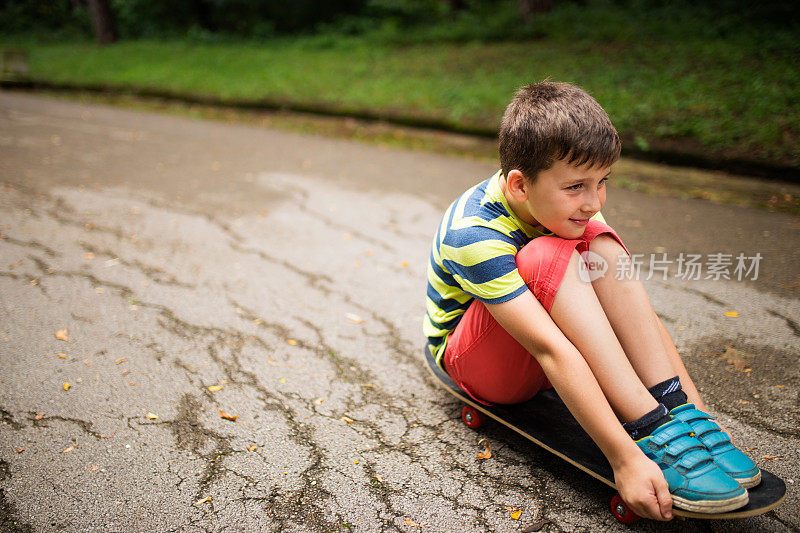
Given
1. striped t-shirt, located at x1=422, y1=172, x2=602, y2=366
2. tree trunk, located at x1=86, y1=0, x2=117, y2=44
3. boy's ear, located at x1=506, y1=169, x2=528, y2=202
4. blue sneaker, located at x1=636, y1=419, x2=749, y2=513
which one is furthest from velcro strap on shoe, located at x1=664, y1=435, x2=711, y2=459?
tree trunk, located at x1=86, y1=0, x2=117, y2=44

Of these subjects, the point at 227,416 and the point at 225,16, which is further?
the point at 225,16

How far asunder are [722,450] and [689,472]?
0.44 feet

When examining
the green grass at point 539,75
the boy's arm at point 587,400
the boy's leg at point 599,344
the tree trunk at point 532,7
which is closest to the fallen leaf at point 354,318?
the boy's arm at point 587,400

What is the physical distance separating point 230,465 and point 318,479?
1.01 feet

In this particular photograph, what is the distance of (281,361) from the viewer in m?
2.47

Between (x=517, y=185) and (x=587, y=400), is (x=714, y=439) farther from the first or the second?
(x=517, y=185)

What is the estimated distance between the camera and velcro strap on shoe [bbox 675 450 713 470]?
1447 mm

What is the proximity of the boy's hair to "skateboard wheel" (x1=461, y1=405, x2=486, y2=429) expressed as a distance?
87cm

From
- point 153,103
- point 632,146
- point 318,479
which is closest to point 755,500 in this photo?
point 318,479

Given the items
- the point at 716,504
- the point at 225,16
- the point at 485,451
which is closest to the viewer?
the point at 716,504

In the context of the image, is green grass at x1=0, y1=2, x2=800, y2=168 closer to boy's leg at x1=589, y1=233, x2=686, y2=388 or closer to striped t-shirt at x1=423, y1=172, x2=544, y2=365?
boy's leg at x1=589, y1=233, x2=686, y2=388

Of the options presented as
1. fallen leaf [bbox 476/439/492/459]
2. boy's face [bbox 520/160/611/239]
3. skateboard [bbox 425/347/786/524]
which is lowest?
fallen leaf [bbox 476/439/492/459]

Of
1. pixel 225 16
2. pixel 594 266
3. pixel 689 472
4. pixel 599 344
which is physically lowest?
pixel 689 472

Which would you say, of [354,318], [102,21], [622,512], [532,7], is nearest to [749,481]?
[622,512]
